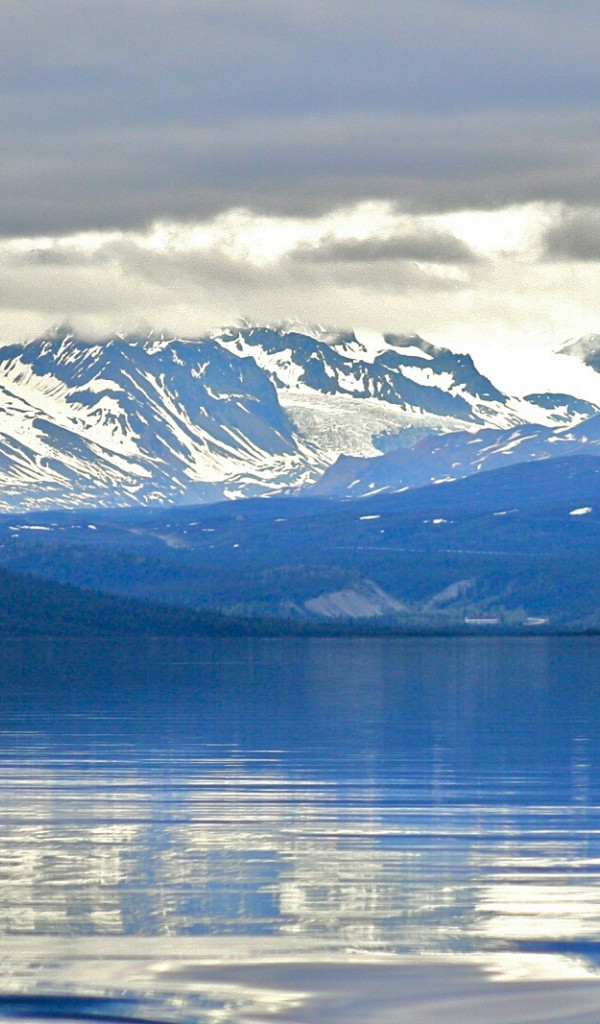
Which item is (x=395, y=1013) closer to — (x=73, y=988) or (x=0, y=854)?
(x=73, y=988)

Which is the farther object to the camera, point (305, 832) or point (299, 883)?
point (305, 832)

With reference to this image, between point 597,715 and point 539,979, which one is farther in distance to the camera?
point 597,715

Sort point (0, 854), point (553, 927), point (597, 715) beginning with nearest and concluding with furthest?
point (553, 927) → point (0, 854) → point (597, 715)

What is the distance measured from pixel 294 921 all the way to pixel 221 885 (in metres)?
6.26

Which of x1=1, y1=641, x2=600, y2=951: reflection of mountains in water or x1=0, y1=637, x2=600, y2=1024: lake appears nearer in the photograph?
x1=0, y1=637, x2=600, y2=1024: lake

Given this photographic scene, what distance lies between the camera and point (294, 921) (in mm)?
48688

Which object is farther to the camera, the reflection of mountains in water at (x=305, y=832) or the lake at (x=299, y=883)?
the reflection of mountains in water at (x=305, y=832)

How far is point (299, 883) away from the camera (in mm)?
54906

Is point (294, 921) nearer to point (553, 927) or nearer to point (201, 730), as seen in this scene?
point (553, 927)

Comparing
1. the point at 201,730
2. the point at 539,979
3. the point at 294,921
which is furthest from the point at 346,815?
the point at 201,730

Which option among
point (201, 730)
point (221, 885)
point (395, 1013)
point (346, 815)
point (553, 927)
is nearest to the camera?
point (395, 1013)

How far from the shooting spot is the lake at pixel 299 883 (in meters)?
40.3

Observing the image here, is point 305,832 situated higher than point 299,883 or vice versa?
point 305,832

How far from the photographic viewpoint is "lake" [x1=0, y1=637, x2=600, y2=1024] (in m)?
40.3
